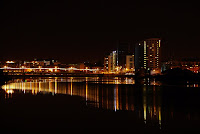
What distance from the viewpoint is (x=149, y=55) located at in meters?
90.6

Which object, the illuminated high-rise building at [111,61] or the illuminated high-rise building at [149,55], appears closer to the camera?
the illuminated high-rise building at [149,55]

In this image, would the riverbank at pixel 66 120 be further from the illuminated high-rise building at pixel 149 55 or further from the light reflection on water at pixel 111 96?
the illuminated high-rise building at pixel 149 55

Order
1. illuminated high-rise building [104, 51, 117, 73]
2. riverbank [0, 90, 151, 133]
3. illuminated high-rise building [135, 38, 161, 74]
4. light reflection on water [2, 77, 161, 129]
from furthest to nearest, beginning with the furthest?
illuminated high-rise building [104, 51, 117, 73] → illuminated high-rise building [135, 38, 161, 74] → light reflection on water [2, 77, 161, 129] → riverbank [0, 90, 151, 133]

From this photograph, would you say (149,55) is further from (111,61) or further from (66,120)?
(66,120)

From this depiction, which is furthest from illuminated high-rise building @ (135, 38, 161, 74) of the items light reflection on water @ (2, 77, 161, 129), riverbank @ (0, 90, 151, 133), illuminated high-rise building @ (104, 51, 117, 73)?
riverbank @ (0, 90, 151, 133)

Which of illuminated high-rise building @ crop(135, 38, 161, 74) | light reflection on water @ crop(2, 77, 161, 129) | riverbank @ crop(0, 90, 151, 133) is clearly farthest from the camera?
illuminated high-rise building @ crop(135, 38, 161, 74)

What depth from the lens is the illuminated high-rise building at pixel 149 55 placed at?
8812 centimetres

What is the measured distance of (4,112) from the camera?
10805mm

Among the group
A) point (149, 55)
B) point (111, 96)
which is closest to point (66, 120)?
point (111, 96)

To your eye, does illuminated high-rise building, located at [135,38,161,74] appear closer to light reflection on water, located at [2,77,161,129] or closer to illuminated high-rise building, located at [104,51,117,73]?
illuminated high-rise building, located at [104,51,117,73]

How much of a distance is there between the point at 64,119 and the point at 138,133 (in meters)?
3.03

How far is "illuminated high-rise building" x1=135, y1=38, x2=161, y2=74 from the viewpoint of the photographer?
8812 centimetres

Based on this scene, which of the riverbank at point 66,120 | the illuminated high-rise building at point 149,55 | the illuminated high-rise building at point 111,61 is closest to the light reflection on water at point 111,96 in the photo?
the riverbank at point 66,120

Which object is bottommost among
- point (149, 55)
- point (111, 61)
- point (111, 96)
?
point (111, 96)
